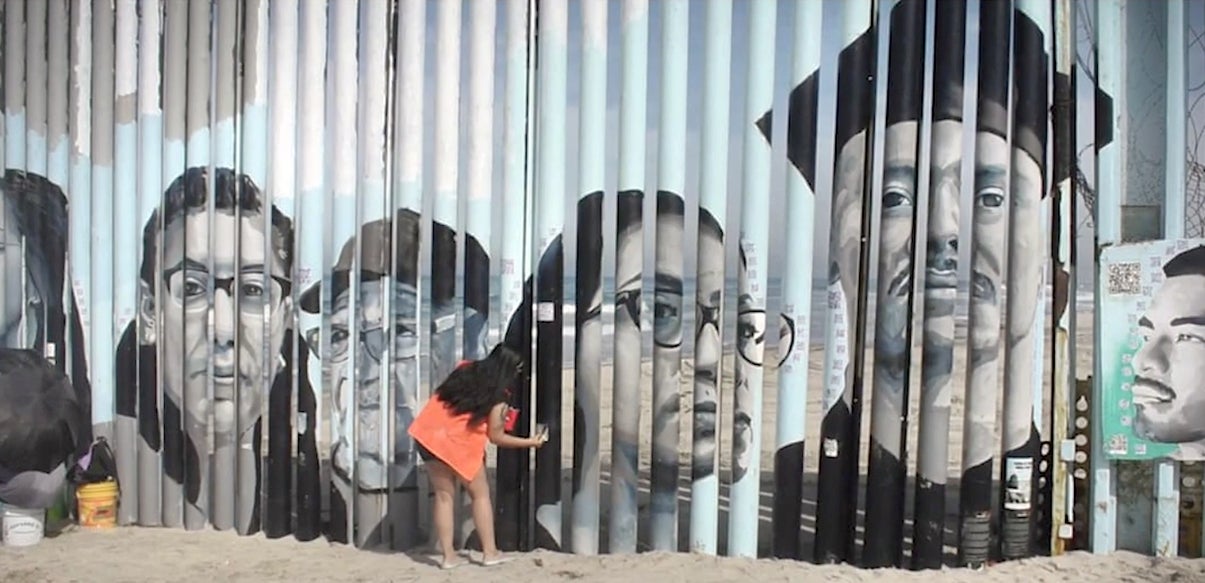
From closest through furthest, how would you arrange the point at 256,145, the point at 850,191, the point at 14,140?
the point at 850,191 → the point at 256,145 → the point at 14,140

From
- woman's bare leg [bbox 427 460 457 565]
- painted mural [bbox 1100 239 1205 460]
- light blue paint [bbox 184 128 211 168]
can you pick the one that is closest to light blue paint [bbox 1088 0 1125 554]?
painted mural [bbox 1100 239 1205 460]

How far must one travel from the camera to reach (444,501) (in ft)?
18.1

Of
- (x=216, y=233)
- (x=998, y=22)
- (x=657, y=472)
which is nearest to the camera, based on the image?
(x=998, y=22)

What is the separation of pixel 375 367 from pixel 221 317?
1037mm

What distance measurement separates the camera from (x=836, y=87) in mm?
5402

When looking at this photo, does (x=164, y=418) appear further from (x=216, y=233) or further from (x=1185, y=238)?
(x=1185, y=238)

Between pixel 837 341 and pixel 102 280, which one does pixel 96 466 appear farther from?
pixel 837 341

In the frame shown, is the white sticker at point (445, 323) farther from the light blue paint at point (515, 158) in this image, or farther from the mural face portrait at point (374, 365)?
the light blue paint at point (515, 158)

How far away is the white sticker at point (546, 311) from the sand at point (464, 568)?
1311 mm

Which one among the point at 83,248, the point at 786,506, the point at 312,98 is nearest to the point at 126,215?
the point at 83,248

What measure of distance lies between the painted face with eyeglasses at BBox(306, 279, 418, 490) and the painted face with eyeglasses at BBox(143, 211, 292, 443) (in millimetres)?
434

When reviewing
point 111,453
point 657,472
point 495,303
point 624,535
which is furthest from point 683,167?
point 111,453

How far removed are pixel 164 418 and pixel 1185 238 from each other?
5905mm

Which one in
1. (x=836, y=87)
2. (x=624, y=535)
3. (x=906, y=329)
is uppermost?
(x=836, y=87)
